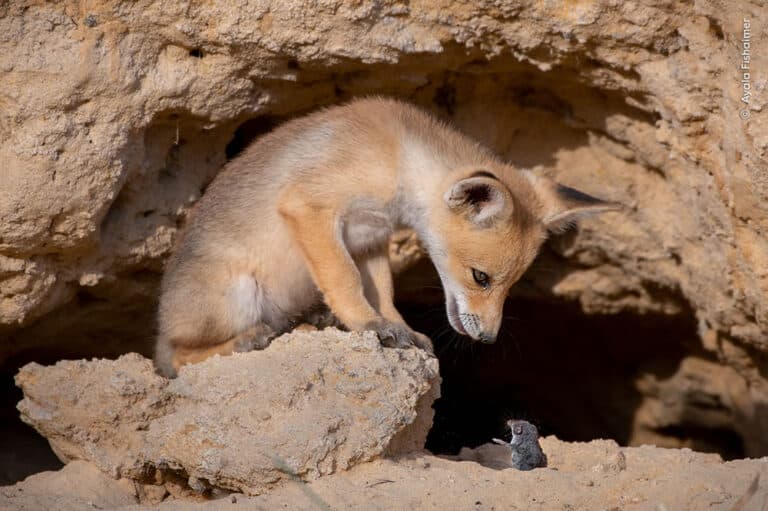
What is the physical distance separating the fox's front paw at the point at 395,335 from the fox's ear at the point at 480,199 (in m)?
0.74

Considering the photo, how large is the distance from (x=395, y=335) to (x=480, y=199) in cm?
87

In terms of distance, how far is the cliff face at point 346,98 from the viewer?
4.86m

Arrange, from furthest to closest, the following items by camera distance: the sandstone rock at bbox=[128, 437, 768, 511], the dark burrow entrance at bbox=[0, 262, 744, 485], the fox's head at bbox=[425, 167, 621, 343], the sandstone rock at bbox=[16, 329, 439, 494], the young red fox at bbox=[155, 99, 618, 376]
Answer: the dark burrow entrance at bbox=[0, 262, 744, 485] → the young red fox at bbox=[155, 99, 618, 376] → the fox's head at bbox=[425, 167, 621, 343] → the sandstone rock at bbox=[16, 329, 439, 494] → the sandstone rock at bbox=[128, 437, 768, 511]

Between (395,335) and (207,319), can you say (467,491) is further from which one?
(207,319)

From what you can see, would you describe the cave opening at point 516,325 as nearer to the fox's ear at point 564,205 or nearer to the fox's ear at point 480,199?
the fox's ear at point 564,205

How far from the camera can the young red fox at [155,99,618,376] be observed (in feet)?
16.2

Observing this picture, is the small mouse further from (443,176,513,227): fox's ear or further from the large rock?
(443,176,513,227): fox's ear

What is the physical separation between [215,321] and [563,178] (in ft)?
9.26

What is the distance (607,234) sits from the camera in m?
6.57

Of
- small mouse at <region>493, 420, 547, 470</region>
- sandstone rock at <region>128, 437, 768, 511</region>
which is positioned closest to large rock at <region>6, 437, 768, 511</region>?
sandstone rock at <region>128, 437, 768, 511</region>

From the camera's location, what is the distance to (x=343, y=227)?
5.13 metres

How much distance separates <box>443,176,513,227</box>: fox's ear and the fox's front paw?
0.74m

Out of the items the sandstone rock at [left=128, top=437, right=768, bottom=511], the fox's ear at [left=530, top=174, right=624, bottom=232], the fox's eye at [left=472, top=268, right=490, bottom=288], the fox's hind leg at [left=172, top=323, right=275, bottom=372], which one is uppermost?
the fox's ear at [left=530, top=174, right=624, bottom=232]

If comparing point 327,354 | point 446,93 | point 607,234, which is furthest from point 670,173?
point 327,354
